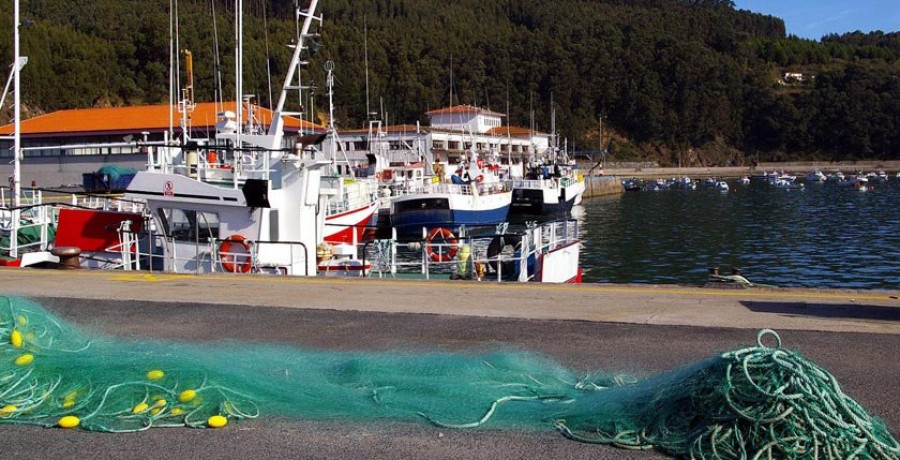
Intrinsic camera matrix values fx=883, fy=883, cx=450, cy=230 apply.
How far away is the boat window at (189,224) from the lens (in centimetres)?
1825

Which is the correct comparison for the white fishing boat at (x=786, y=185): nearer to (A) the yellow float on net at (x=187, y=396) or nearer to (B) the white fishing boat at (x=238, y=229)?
(B) the white fishing boat at (x=238, y=229)

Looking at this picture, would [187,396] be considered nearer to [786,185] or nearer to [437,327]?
[437,327]

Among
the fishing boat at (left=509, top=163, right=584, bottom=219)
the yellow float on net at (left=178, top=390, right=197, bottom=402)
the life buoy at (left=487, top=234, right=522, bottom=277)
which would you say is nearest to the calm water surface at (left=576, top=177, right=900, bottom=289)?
the fishing boat at (left=509, top=163, right=584, bottom=219)

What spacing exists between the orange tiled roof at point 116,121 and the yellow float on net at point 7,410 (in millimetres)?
52844

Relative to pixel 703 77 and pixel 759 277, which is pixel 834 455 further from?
pixel 703 77

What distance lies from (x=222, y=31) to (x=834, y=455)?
8511 cm

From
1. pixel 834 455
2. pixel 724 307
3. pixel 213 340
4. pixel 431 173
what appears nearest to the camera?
pixel 834 455

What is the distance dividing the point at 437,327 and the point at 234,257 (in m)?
8.67

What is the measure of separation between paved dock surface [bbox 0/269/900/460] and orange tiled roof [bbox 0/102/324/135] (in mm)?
46782

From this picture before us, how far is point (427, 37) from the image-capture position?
6845 inches

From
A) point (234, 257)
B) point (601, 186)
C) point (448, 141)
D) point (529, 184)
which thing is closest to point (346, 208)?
point (234, 257)

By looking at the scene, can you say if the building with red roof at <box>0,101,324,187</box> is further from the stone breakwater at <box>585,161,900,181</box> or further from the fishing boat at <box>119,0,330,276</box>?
the stone breakwater at <box>585,161,900,181</box>

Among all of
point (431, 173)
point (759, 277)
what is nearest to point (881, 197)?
point (431, 173)

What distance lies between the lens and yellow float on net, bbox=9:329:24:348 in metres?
8.31
